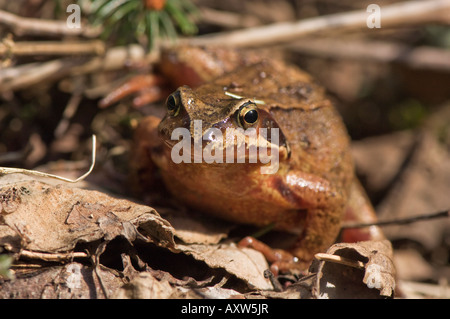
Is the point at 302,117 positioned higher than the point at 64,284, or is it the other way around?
the point at 302,117

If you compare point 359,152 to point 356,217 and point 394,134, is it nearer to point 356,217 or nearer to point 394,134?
point 394,134

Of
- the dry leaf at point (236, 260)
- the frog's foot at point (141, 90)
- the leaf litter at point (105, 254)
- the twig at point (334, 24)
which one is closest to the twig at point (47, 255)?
the leaf litter at point (105, 254)

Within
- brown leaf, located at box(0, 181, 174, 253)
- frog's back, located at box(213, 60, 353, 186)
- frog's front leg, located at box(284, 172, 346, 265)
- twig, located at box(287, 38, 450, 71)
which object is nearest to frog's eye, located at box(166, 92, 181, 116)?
frog's back, located at box(213, 60, 353, 186)

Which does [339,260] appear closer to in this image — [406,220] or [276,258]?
[276,258]

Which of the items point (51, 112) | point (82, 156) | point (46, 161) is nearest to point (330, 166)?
point (82, 156)

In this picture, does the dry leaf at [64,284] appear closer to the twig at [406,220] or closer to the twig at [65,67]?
the twig at [406,220]

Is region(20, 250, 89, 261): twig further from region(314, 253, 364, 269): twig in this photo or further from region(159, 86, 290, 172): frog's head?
region(314, 253, 364, 269): twig

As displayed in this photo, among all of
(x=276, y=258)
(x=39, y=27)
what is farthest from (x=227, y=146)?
(x=39, y=27)
